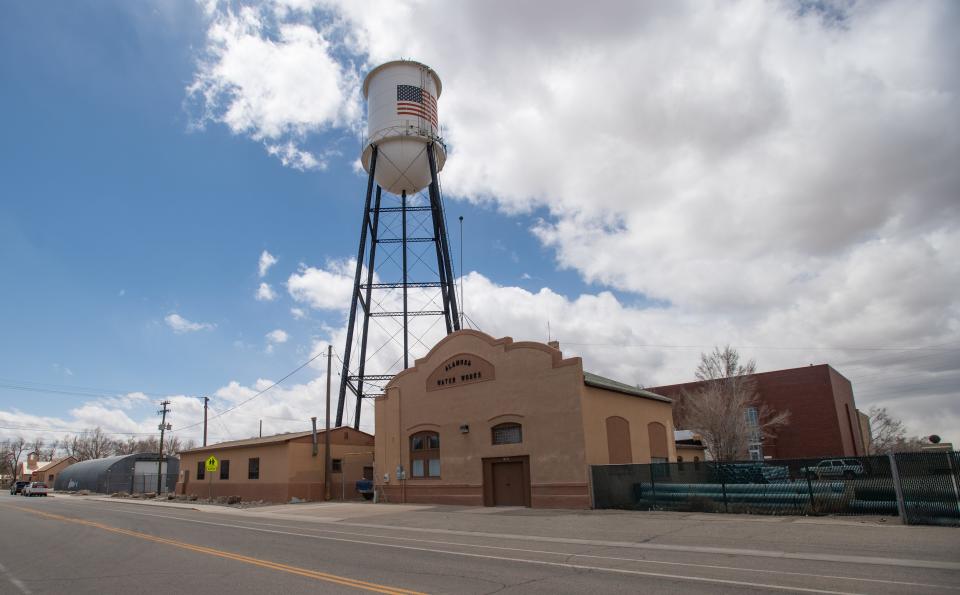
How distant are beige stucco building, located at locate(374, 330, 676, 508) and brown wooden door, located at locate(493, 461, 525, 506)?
0.13 ft

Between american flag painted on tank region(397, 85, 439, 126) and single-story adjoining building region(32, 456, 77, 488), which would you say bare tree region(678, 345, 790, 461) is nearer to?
american flag painted on tank region(397, 85, 439, 126)

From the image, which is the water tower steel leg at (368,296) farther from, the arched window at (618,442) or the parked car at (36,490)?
the parked car at (36,490)

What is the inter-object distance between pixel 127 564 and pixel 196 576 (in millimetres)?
2716

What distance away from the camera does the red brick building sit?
2082 inches

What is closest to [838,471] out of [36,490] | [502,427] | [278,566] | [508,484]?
[508,484]

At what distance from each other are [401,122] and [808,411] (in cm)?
4262

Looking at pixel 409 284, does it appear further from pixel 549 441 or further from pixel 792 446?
pixel 792 446

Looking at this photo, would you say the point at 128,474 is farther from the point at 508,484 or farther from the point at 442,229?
the point at 508,484

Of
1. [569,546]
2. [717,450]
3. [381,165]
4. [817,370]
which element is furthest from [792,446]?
[569,546]

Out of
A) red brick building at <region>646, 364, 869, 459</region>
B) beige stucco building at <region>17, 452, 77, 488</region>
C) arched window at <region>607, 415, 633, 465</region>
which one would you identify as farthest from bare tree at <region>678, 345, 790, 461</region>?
beige stucco building at <region>17, 452, 77, 488</region>

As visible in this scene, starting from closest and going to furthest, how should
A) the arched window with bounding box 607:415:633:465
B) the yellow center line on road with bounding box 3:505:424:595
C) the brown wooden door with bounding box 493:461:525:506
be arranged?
the yellow center line on road with bounding box 3:505:424:595
the brown wooden door with bounding box 493:461:525:506
the arched window with bounding box 607:415:633:465

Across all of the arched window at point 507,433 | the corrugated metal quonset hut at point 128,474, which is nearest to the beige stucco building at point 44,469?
the corrugated metal quonset hut at point 128,474

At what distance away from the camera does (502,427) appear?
25828 mm

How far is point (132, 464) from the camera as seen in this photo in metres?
66.6
